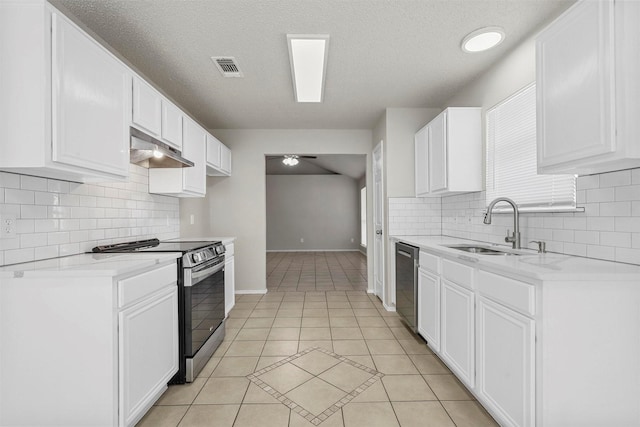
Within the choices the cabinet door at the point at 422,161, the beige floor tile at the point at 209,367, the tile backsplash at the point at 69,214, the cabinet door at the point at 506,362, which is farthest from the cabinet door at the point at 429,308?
the tile backsplash at the point at 69,214

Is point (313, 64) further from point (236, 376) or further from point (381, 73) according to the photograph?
point (236, 376)

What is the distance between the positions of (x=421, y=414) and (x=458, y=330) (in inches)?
23.2

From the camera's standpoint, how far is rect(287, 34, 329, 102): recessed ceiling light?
7.54 feet

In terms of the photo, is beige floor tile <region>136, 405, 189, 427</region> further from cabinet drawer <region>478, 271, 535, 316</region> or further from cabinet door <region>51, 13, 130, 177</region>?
cabinet drawer <region>478, 271, 535, 316</region>

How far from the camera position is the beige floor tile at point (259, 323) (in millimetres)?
3307

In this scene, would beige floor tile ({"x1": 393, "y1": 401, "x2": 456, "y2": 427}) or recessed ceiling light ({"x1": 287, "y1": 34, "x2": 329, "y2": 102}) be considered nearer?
beige floor tile ({"x1": 393, "y1": 401, "x2": 456, "y2": 427})

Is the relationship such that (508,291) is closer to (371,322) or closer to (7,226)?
(371,322)

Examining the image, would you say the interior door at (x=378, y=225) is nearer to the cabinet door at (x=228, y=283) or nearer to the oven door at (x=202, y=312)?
the cabinet door at (x=228, y=283)

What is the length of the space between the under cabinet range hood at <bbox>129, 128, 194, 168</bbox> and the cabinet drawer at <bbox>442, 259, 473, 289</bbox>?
2364mm

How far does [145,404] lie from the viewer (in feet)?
5.67

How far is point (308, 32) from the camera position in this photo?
2207mm

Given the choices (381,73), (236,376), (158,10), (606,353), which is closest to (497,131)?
(381,73)

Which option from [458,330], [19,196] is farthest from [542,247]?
[19,196]

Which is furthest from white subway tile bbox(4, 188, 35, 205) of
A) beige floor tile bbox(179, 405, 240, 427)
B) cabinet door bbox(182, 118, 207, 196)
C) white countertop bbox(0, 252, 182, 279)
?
beige floor tile bbox(179, 405, 240, 427)
